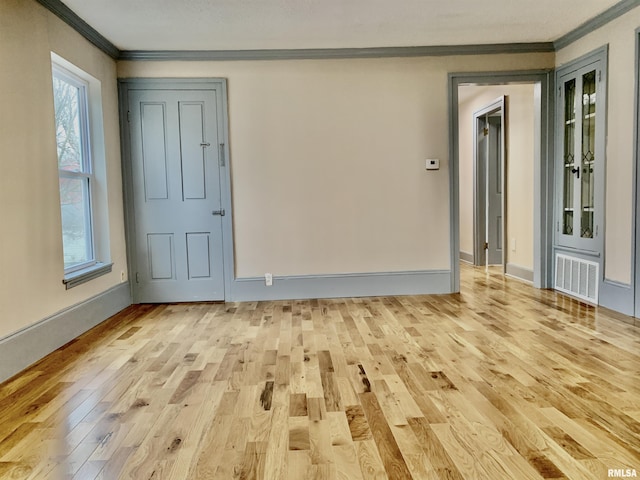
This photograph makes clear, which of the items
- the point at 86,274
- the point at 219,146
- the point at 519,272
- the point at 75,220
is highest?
the point at 219,146

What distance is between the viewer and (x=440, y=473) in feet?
5.60

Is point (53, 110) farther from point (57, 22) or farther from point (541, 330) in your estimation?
point (541, 330)

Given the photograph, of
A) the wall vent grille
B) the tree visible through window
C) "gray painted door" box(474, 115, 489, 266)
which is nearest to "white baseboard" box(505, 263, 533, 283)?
the wall vent grille

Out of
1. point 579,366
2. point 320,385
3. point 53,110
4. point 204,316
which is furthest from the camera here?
point 204,316

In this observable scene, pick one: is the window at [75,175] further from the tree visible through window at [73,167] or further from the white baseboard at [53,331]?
the white baseboard at [53,331]

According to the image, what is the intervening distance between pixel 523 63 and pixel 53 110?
455 centimetres

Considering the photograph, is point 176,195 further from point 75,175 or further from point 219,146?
point 75,175

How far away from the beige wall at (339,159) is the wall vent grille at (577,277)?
1.25 m

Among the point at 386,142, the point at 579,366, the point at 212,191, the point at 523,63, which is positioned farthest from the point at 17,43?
the point at 523,63

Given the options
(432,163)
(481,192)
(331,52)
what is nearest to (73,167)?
(331,52)

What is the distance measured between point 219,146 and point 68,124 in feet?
4.64

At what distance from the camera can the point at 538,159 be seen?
16.5 ft

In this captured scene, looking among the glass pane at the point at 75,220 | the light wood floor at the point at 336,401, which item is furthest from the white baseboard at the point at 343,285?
the glass pane at the point at 75,220

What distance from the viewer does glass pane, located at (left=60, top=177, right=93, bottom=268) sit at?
12.5 feet
